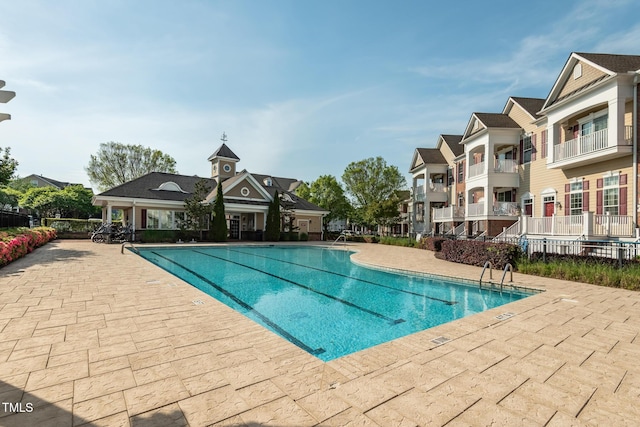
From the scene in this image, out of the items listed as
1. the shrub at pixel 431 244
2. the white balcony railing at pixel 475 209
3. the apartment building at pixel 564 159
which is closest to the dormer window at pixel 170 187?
→ the shrub at pixel 431 244

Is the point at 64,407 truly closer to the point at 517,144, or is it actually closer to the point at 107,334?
the point at 107,334

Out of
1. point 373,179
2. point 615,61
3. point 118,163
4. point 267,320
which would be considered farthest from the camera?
point 373,179

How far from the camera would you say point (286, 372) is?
10.4 ft

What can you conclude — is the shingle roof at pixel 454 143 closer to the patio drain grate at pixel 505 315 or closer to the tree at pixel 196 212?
the tree at pixel 196 212

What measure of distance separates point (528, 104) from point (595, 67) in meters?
5.22

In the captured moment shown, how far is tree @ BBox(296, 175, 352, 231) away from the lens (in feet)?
133

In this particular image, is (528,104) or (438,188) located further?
(438,188)

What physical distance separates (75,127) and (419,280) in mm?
14810

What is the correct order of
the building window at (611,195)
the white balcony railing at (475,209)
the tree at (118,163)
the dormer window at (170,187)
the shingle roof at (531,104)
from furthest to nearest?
the tree at (118,163) < the dormer window at (170,187) < the white balcony railing at (475,209) < the shingle roof at (531,104) < the building window at (611,195)

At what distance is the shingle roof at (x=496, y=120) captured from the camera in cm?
1852

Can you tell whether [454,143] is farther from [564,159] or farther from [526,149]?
[564,159]

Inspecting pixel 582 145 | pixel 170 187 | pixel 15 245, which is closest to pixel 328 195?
pixel 170 187

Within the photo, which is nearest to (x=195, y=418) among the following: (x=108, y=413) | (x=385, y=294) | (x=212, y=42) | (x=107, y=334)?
(x=108, y=413)

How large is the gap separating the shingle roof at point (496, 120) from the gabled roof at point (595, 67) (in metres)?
2.90
